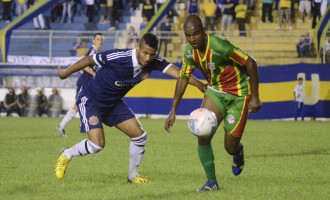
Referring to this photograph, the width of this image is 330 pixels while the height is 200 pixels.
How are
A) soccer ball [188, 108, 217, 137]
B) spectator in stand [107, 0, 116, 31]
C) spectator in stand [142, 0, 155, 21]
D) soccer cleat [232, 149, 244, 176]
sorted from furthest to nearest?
1. spectator in stand [107, 0, 116, 31]
2. spectator in stand [142, 0, 155, 21]
3. soccer cleat [232, 149, 244, 176]
4. soccer ball [188, 108, 217, 137]

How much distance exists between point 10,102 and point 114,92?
1861 cm

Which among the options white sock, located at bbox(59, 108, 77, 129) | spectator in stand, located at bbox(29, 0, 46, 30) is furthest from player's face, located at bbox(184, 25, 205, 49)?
spectator in stand, located at bbox(29, 0, 46, 30)

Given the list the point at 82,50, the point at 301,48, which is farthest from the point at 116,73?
the point at 82,50

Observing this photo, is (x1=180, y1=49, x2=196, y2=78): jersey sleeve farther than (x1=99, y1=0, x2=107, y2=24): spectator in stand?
No

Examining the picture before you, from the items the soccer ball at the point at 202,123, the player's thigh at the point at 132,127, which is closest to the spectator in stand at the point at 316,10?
the player's thigh at the point at 132,127

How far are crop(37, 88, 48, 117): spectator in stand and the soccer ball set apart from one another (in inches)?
745

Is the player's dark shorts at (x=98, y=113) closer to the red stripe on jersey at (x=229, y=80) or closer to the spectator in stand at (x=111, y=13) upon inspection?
the red stripe on jersey at (x=229, y=80)

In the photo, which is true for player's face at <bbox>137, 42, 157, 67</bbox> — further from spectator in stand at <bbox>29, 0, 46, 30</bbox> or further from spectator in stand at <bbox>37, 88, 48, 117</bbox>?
spectator in stand at <bbox>29, 0, 46, 30</bbox>

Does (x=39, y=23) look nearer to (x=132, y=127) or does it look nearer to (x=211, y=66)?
(x=132, y=127)

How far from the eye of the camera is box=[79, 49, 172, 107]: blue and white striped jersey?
853 centimetres

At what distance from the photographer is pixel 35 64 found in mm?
26828

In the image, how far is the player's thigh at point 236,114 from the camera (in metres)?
8.20

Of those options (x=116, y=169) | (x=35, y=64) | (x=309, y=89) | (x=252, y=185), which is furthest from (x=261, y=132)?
(x=35, y=64)

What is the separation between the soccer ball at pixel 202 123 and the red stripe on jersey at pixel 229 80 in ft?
1.65
